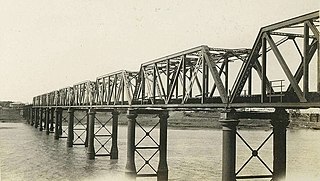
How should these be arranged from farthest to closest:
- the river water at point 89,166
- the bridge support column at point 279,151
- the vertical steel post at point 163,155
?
the river water at point 89,166
the vertical steel post at point 163,155
the bridge support column at point 279,151

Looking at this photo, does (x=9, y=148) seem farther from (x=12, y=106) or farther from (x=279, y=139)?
(x=12, y=106)

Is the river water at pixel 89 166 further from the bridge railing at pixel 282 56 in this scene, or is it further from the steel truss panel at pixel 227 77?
the bridge railing at pixel 282 56

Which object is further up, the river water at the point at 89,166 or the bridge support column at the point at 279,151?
the bridge support column at the point at 279,151

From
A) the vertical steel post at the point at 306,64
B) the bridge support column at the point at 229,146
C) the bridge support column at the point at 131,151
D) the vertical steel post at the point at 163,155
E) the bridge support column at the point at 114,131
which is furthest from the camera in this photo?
the bridge support column at the point at 114,131

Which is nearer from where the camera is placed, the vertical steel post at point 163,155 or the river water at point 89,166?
the vertical steel post at point 163,155

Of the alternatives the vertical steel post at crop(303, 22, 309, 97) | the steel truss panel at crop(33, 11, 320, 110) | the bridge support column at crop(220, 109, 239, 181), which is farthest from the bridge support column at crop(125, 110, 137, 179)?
the vertical steel post at crop(303, 22, 309, 97)

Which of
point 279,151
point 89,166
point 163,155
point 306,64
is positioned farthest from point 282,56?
point 89,166

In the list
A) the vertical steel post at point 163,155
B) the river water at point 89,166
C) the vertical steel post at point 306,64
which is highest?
the vertical steel post at point 306,64

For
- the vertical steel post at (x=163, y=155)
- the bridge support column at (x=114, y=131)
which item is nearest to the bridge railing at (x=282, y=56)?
the vertical steel post at (x=163, y=155)
